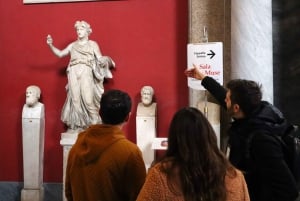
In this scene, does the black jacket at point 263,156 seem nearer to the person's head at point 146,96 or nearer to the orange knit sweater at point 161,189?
the orange knit sweater at point 161,189

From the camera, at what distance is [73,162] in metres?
2.02

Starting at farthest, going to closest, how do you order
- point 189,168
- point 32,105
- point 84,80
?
point 32,105 < point 84,80 < point 189,168

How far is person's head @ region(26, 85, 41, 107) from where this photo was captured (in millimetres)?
4535

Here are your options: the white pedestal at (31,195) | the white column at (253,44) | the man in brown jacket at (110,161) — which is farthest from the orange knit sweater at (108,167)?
the white pedestal at (31,195)

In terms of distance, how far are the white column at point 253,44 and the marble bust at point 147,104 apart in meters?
0.96

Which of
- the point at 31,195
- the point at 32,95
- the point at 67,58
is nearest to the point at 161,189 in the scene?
the point at 32,95

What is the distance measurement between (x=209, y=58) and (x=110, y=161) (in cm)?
188

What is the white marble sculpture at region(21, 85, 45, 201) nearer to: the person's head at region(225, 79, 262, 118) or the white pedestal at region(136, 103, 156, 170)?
the white pedestal at region(136, 103, 156, 170)

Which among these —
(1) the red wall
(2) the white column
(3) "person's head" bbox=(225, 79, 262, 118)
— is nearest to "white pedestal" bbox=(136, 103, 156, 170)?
(1) the red wall

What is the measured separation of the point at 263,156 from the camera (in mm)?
1838

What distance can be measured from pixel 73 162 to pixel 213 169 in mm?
787

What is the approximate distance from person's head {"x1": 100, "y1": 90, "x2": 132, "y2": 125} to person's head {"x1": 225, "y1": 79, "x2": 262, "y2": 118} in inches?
19.0

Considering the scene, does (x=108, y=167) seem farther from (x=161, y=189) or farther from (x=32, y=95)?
(x=32, y=95)

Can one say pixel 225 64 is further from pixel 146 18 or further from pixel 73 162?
pixel 73 162
